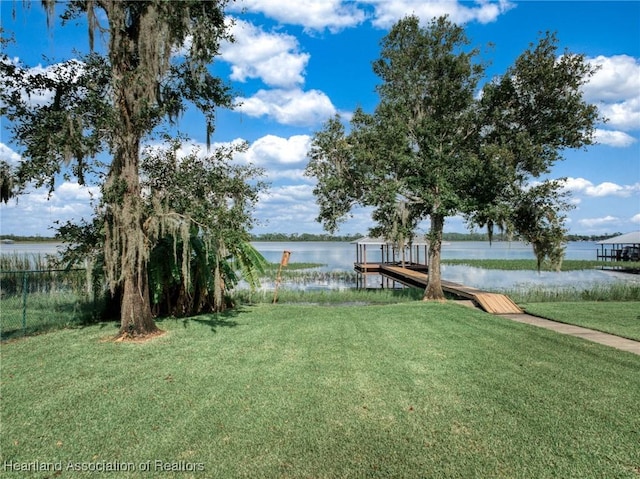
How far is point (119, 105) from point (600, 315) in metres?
13.0

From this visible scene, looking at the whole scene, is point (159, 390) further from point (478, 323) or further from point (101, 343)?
point (478, 323)

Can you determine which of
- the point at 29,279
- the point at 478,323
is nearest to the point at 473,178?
the point at 478,323

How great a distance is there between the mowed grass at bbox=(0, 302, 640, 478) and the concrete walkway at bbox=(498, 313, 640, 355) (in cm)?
58

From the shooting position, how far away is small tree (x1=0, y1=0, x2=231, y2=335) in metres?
7.05

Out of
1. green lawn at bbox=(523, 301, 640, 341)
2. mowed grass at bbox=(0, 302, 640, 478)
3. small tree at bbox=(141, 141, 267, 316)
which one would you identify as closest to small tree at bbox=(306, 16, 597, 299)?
green lawn at bbox=(523, 301, 640, 341)

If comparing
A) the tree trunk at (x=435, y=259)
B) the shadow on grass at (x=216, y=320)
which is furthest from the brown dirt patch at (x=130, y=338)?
the tree trunk at (x=435, y=259)

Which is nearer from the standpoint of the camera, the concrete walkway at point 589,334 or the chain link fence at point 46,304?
the concrete walkway at point 589,334

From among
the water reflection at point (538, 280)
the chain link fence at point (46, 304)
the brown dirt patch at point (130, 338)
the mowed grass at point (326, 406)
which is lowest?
the water reflection at point (538, 280)

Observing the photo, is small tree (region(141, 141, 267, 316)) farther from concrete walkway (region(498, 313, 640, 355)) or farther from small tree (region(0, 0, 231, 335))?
concrete walkway (region(498, 313, 640, 355))

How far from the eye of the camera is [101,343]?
294 inches

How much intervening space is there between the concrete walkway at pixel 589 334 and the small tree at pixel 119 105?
29.6 ft

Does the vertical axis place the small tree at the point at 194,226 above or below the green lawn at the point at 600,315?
above

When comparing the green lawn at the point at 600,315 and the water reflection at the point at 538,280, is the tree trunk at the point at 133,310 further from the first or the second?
the water reflection at the point at 538,280

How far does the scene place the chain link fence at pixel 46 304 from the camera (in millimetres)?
8273
